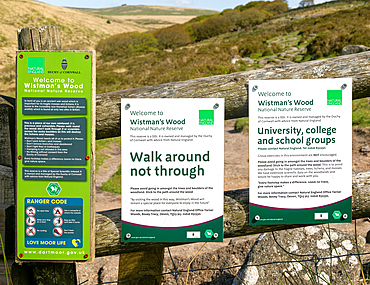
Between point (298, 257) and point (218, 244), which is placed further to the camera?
point (218, 244)

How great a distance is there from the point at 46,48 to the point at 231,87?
104cm

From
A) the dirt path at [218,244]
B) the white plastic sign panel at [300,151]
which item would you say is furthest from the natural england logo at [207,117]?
the dirt path at [218,244]

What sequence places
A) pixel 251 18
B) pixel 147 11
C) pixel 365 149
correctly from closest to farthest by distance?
pixel 365 149 → pixel 251 18 → pixel 147 11

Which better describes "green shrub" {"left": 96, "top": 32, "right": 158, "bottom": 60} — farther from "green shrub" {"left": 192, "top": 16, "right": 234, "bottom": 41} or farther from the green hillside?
the green hillside

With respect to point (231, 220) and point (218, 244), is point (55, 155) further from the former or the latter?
point (218, 244)

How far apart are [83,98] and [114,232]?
775 mm

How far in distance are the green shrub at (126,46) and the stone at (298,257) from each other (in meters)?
29.5

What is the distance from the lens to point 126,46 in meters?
32.4

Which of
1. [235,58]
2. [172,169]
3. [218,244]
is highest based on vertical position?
[235,58]

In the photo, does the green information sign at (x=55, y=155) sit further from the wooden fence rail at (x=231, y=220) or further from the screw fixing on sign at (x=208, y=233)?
the screw fixing on sign at (x=208, y=233)

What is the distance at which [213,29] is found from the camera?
1515 inches

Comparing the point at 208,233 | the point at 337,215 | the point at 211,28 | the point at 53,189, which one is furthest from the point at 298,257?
the point at 211,28

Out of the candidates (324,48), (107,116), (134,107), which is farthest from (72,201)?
(324,48)

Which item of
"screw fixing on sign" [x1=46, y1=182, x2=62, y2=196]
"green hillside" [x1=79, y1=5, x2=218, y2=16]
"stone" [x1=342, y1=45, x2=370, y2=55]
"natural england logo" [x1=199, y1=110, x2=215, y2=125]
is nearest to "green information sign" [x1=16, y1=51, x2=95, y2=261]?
"screw fixing on sign" [x1=46, y1=182, x2=62, y2=196]
